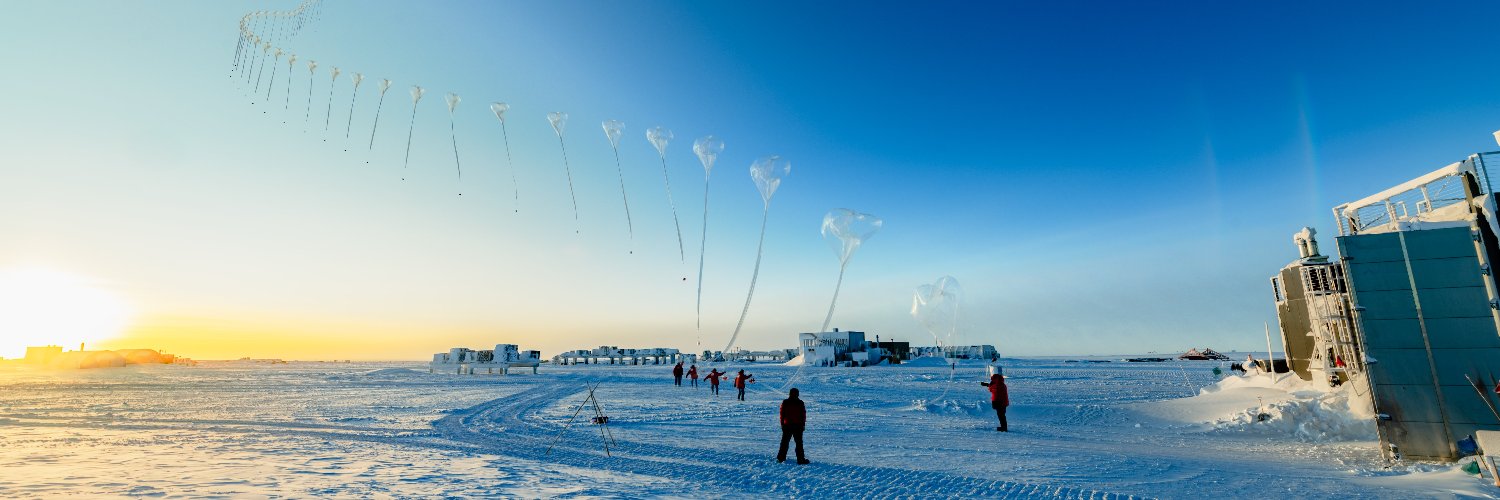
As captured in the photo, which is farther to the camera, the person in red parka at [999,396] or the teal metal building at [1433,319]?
the person in red parka at [999,396]

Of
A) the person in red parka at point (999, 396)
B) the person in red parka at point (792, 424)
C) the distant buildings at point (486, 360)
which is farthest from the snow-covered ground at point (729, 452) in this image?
the distant buildings at point (486, 360)

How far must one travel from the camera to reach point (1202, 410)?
16.9 m

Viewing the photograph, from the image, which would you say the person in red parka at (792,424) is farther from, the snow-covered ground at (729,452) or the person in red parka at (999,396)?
the person in red parka at (999,396)

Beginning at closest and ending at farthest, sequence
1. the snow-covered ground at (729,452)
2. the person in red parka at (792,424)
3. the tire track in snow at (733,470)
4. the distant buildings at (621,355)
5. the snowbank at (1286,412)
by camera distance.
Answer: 1. the tire track in snow at (733,470)
2. the snow-covered ground at (729,452)
3. the person in red parka at (792,424)
4. the snowbank at (1286,412)
5. the distant buildings at (621,355)

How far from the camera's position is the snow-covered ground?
8.86 meters

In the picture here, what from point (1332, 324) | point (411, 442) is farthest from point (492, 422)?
point (1332, 324)

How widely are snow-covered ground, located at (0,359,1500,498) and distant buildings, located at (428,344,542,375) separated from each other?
52.3 m

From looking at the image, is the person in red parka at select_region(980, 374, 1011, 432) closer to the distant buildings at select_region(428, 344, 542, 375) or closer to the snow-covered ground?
the snow-covered ground

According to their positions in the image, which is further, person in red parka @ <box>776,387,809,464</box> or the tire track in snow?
person in red parka @ <box>776,387,809,464</box>

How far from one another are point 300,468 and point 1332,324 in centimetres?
2299

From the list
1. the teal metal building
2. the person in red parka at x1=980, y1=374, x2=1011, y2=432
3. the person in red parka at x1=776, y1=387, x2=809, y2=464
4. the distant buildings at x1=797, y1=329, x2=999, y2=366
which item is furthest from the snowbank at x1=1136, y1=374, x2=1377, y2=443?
the distant buildings at x1=797, y1=329, x2=999, y2=366

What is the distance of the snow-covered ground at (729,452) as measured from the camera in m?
8.86

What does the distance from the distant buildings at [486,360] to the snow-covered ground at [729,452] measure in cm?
5235

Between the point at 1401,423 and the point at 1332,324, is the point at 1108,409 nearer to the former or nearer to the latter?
the point at 1332,324
